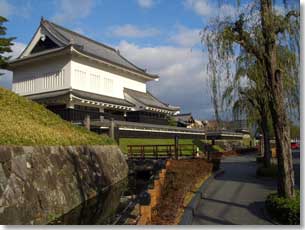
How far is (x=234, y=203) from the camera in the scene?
25.6 feet

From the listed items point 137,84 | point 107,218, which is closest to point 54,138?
point 107,218

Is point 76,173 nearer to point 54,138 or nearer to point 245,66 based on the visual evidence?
point 54,138

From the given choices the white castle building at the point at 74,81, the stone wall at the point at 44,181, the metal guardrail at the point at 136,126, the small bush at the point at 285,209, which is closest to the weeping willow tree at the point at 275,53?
the small bush at the point at 285,209

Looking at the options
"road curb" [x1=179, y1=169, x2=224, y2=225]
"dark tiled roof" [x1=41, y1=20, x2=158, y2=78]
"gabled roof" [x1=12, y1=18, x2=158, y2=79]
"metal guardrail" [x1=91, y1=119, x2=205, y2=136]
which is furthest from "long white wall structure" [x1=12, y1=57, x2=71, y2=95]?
"road curb" [x1=179, y1=169, x2=224, y2=225]

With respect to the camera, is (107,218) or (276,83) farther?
(107,218)

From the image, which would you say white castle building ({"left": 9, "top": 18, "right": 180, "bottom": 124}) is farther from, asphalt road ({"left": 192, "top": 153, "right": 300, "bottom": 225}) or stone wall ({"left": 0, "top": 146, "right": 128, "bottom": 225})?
asphalt road ({"left": 192, "top": 153, "right": 300, "bottom": 225})

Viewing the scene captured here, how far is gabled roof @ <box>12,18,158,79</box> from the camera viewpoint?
25.9 metres

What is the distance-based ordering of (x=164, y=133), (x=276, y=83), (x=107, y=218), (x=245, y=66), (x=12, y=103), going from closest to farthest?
(x=276, y=83)
(x=245, y=66)
(x=107, y=218)
(x=12, y=103)
(x=164, y=133)

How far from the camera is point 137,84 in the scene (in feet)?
107

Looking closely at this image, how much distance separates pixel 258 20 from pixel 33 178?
255 inches

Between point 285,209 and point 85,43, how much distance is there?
2781 centimetres

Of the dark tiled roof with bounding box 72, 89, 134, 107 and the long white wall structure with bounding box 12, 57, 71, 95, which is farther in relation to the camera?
the long white wall structure with bounding box 12, 57, 71, 95

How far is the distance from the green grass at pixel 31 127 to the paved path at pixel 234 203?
5198mm

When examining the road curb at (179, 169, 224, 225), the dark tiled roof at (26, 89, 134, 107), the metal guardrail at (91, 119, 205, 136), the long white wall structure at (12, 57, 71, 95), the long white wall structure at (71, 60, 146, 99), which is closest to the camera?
the road curb at (179, 169, 224, 225)
